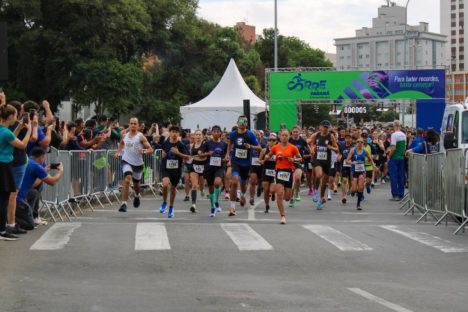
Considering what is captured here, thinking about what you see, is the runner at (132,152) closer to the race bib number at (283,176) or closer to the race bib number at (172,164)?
the race bib number at (172,164)

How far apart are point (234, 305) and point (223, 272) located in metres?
2.37

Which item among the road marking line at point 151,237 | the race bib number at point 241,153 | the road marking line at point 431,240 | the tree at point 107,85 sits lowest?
the road marking line at point 431,240

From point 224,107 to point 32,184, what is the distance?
30.2 metres

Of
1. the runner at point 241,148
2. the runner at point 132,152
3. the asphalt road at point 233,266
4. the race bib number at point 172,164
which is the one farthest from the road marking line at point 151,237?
the runner at point 241,148

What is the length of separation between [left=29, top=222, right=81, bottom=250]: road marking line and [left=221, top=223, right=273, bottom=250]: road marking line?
2.56 m

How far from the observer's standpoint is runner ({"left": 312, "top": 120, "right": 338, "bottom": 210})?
2161 cm

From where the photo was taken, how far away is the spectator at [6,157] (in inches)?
505

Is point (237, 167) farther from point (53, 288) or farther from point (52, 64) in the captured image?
point (52, 64)

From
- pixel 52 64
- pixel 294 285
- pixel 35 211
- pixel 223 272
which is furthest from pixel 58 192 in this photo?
pixel 52 64

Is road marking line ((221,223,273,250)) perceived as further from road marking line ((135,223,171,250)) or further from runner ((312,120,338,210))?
runner ((312,120,338,210))

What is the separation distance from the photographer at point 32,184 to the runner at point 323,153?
818cm

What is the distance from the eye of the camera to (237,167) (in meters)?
19.4

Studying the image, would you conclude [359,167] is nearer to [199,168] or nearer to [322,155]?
[322,155]

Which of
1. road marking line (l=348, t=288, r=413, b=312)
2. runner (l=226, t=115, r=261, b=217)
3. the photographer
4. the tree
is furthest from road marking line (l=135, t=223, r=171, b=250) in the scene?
the tree
